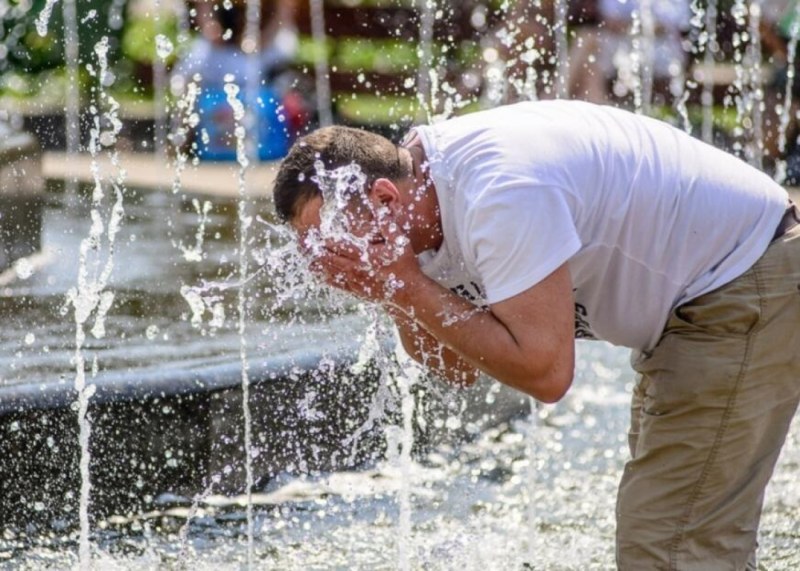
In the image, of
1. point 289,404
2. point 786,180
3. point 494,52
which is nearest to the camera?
point 289,404

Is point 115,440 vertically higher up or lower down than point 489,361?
lower down

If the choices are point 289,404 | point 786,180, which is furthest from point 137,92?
point 289,404

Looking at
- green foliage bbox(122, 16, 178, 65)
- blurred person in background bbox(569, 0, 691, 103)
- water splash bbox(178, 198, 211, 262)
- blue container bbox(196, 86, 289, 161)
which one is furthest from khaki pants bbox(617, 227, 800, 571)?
green foliage bbox(122, 16, 178, 65)

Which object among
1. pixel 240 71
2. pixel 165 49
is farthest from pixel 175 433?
pixel 240 71

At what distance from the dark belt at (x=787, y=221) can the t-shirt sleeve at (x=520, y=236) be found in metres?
0.53

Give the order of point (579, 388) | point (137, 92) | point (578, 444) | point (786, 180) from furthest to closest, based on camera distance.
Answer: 1. point (137, 92)
2. point (786, 180)
3. point (579, 388)
4. point (578, 444)

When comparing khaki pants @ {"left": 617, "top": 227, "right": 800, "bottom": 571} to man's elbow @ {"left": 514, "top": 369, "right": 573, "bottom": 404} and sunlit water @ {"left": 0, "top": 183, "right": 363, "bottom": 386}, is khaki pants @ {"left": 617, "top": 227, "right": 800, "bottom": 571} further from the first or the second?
sunlit water @ {"left": 0, "top": 183, "right": 363, "bottom": 386}

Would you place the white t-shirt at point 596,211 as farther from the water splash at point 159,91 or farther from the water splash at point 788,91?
the water splash at point 159,91

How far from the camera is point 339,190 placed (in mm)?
2855

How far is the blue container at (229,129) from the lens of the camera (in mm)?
12391

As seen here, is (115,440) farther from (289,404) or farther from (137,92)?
(137,92)

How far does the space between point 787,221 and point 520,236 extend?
69cm

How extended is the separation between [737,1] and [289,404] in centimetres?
853

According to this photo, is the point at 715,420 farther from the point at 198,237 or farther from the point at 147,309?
the point at 198,237
